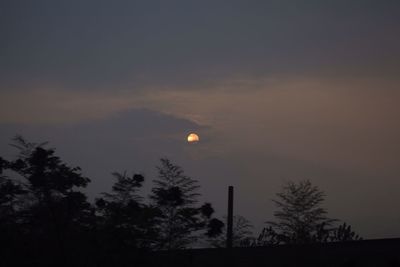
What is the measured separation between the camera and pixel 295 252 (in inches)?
682

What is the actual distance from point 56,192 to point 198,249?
14.9 feet

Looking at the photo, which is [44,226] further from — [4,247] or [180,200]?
[180,200]

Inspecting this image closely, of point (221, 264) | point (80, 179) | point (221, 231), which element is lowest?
point (221, 264)

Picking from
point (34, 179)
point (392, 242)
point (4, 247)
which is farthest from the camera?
point (392, 242)

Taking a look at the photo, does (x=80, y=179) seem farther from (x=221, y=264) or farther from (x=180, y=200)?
(x=221, y=264)

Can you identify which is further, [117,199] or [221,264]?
[117,199]

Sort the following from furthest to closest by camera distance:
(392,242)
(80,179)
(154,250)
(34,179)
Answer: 1. (392,242)
2. (80,179)
3. (34,179)
4. (154,250)

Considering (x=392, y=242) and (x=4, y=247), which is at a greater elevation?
(x=392, y=242)

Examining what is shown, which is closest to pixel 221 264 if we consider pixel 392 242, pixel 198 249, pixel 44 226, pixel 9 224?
pixel 198 249

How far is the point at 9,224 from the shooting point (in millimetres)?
16016

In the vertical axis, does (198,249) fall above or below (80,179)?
below

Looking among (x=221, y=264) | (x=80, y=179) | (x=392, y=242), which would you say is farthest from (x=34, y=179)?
(x=392, y=242)

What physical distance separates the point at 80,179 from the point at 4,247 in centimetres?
459

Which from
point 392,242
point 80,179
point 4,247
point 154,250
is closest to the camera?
point 4,247
